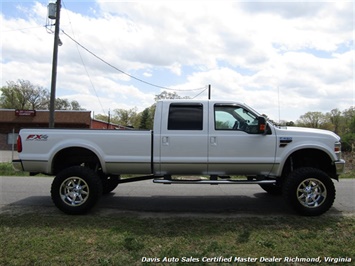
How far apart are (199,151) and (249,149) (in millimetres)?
922

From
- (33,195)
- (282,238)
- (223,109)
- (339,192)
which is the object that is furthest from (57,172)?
(339,192)

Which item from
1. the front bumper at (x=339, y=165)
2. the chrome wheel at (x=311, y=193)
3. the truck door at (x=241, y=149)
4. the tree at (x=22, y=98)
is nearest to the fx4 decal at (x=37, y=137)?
the truck door at (x=241, y=149)

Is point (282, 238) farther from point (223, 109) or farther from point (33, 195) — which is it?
point (33, 195)

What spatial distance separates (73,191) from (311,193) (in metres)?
4.33

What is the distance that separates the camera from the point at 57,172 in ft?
21.8

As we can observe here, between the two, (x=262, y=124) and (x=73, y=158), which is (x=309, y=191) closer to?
(x=262, y=124)

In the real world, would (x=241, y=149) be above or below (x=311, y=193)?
above

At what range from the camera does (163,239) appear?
4.85 m

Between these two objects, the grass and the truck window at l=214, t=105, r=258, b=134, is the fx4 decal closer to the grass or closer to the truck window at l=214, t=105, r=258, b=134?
the grass

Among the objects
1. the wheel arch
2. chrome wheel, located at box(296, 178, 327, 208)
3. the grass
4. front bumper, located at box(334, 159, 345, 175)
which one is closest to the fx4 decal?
the wheel arch

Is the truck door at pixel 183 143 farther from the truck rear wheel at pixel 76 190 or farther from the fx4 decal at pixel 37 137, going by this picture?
the fx4 decal at pixel 37 137

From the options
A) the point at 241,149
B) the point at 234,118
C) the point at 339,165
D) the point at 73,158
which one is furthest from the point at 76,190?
the point at 339,165

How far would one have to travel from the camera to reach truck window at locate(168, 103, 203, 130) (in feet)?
20.8

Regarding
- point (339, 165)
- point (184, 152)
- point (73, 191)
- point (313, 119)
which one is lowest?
point (73, 191)
